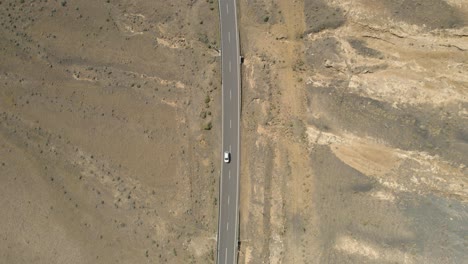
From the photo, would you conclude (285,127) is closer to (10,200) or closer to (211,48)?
(211,48)

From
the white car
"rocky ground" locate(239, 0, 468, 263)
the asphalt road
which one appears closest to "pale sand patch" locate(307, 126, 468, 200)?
"rocky ground" locate(239, 0, 468, 263)

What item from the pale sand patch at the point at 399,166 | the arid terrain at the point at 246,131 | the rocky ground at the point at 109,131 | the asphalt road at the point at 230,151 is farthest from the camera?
the rocky ground at the point at 109,131

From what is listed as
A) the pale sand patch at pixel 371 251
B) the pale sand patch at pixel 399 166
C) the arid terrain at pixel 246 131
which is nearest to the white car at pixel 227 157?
the arid terrain at pixel 246 131

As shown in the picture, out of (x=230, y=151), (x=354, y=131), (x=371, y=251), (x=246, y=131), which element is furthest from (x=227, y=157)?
(x=371, y=251)

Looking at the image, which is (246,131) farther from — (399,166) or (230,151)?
(399,166)

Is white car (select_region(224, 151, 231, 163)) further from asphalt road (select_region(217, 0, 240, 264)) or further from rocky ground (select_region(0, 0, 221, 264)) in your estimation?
rocky ground (select_region(0, 0, 221, 264))

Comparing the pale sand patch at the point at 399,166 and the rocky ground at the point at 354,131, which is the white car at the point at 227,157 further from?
the pale sand patch at the point at 399,166

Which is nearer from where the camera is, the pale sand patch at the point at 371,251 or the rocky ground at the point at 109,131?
the pale sand patch at the point at 371,251
